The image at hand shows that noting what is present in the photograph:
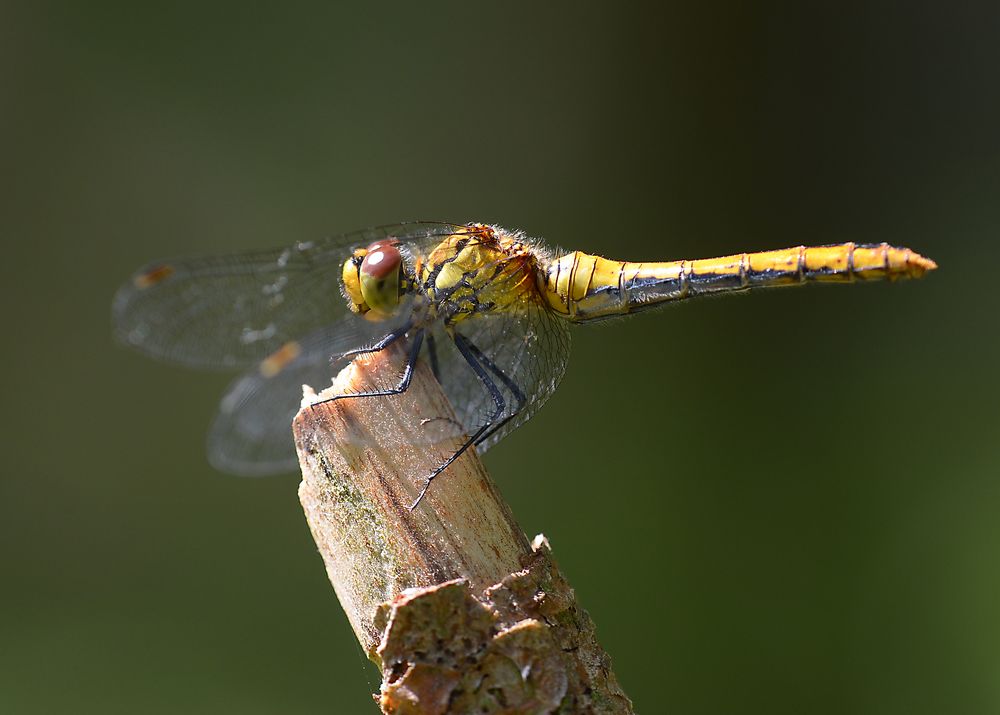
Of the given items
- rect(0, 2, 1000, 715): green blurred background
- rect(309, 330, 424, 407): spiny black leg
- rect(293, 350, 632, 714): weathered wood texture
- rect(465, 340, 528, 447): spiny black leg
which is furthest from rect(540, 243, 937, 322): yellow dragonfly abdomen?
rect(0, 2, 1000, 715): green blurred background

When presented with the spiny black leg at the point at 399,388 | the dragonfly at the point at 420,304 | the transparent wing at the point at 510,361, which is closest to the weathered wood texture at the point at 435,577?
the spiny black leg at the point at 399,388

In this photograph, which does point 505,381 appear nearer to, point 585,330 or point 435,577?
point 435,577

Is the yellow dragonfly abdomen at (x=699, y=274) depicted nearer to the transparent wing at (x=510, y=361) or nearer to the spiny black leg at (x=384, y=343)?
the transparent wing at (x=510, y=361)

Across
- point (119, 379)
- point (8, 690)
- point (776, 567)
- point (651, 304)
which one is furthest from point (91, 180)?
point (776, 567)

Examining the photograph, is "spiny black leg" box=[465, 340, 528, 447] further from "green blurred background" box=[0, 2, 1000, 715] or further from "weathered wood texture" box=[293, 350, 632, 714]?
"green blurred background" box=[0, 2, 1000, 715]

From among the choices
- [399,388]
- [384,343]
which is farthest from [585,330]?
[399,388]

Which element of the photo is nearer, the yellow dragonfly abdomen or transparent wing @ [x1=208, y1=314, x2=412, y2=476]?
the yellow dragonfly abdomen
